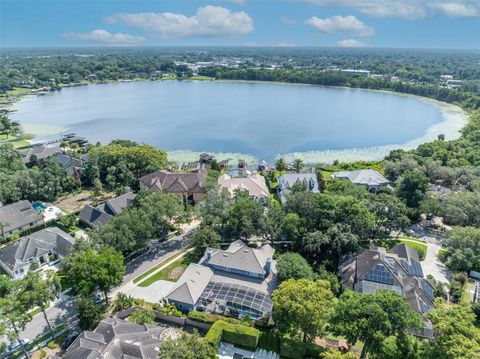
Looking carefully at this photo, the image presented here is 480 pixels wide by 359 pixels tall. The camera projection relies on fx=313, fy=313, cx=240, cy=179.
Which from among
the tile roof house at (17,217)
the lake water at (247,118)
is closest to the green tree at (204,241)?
the tile roof house at (17,217)

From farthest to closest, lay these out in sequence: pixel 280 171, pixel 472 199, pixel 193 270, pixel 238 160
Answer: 1. pixel 238 160
2. pixel 280 171
3. pixel 472 199
4. pixel 193 270

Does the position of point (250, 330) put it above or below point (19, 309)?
below

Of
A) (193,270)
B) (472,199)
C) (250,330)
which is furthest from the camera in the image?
(472,199)

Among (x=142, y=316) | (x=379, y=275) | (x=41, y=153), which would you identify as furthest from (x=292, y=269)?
(x=41, y=153)

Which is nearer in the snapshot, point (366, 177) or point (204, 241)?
point (204, 241)

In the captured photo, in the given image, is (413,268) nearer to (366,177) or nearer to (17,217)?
(366,177)

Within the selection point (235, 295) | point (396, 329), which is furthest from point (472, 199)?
point (235, 295)

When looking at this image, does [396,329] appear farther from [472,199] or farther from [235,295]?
[472,199]
